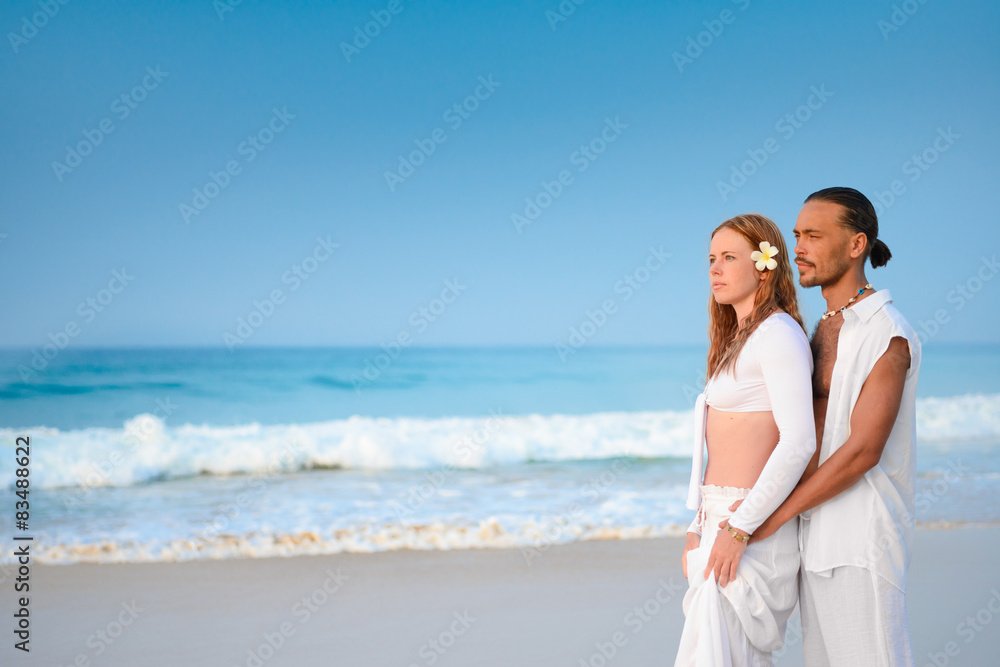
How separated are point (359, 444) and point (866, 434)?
878cm

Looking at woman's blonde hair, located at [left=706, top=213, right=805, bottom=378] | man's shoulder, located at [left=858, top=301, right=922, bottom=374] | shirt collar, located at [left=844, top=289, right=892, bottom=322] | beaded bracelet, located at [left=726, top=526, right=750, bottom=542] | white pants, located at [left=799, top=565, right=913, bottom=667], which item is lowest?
white pants, located at [left=799, top=565, right=913, bottom=667]

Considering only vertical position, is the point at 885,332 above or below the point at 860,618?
above

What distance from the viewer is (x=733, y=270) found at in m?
2.15

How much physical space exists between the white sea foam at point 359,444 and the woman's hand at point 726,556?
703 centimetres

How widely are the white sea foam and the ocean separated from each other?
0.04 m

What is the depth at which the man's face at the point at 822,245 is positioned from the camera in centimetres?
207

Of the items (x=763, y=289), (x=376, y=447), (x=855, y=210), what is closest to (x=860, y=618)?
(x=763, y=289)

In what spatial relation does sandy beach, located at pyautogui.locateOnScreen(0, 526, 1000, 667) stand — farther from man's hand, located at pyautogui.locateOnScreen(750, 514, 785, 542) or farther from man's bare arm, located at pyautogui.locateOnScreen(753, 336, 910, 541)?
man's bare arm, located at pyautogui.locateOnScreen(753, 336, 910, 541)

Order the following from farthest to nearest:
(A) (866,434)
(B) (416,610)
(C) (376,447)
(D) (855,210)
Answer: (C) (376,447) → (B) (416,610) → (D) (855,210) → (A) (866,434)

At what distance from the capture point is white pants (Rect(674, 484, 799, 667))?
194 cm

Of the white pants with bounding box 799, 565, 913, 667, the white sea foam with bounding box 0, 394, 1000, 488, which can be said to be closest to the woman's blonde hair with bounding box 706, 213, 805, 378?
the white pants with bounding box 799, 565, 913, 667

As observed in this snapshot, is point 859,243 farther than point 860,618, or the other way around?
point 859,243

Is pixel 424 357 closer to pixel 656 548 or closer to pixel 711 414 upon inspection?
pixel 656 548

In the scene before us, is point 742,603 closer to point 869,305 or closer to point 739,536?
point 739,536
